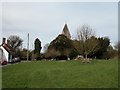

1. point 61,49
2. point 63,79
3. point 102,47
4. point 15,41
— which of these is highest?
point 15,41

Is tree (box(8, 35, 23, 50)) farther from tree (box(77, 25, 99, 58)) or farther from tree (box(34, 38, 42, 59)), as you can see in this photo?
tree (box(77, 25, 99, 58))

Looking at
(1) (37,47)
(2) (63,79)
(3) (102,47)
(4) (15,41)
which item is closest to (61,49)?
(3) (102,47)

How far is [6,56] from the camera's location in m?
71.9

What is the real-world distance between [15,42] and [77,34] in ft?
161

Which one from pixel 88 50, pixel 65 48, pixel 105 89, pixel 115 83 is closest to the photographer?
pixel 105 89

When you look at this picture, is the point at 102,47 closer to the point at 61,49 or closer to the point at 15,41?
the point at 61,49

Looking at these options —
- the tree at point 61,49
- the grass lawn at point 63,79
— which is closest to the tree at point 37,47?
the tree at point 61,49

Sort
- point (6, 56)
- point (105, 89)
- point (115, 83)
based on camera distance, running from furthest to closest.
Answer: point (6, 56)
point (115, 83)
point (105, 89)

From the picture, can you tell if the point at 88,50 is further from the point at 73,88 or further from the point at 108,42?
the point at 73,88

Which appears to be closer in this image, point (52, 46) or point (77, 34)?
point (77, 34)

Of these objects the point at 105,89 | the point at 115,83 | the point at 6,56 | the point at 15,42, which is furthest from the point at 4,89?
the point at 15,42

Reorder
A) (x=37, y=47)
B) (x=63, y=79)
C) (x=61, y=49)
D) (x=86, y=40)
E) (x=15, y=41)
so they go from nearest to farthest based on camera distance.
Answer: (x=63, y=79)
(x=86, y=40)
(x=61, y=49)
(x=37, y=47)
(x=15, y=41)

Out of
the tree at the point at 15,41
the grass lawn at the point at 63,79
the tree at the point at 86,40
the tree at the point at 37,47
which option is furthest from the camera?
the tree at the point at 15,41

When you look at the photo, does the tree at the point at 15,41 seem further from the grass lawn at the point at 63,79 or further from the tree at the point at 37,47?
the grass lawn at the point at 63,79
